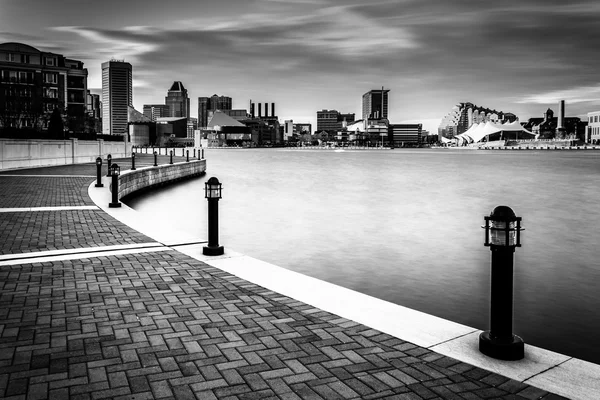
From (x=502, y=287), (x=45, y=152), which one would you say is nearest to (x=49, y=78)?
(x=45, y=152)

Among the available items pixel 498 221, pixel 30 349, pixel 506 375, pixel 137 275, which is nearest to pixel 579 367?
pixel 506 375

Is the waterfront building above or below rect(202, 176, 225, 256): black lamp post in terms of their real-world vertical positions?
above

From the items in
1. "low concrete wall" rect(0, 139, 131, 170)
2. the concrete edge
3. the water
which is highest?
"low concrete wall" rect(0, 139, 131, 170)

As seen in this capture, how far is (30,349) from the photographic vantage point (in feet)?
15.9

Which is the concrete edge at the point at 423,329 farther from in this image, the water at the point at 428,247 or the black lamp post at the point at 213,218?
the water at the point at 428,247

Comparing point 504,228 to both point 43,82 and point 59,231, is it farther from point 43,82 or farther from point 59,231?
point 43,82

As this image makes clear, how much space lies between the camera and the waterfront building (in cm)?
9312

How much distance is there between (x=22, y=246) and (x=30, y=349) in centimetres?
522

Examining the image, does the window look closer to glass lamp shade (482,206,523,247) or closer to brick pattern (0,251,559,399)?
brick pattern (0,251,559,399)

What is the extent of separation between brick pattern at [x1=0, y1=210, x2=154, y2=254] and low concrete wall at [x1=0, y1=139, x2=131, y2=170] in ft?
66.5

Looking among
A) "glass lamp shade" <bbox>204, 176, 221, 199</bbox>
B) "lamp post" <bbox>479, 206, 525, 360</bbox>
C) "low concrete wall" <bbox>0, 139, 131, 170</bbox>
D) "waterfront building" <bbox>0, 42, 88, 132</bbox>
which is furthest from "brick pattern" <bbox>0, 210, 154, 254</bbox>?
"waterfront building" <bbox>0, 42, 88, 132</bbox>

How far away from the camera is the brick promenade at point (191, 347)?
4.14m

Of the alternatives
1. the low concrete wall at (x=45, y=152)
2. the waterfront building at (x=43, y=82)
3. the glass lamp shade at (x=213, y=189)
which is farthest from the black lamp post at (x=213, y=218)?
the waterfront building at (x=43, y=82)

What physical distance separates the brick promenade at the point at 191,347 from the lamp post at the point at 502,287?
43 centimetres
